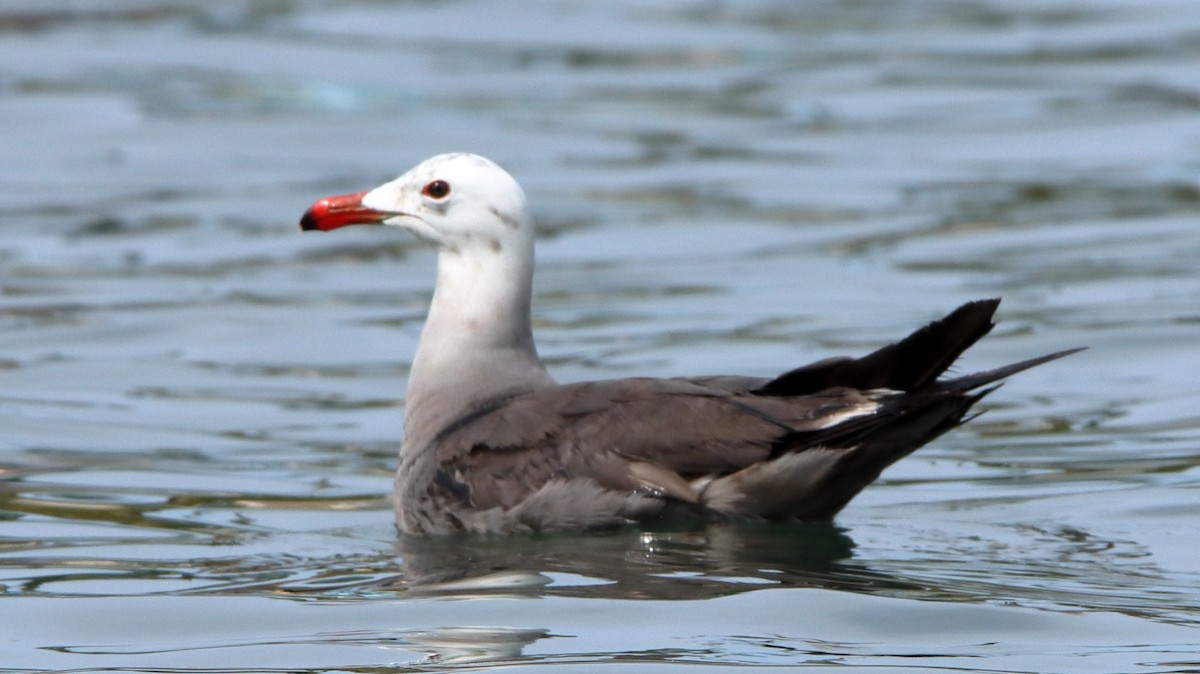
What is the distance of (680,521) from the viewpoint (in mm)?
6477

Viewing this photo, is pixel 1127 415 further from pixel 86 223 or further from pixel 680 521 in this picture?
pixel 86 223

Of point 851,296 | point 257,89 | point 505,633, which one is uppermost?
point 257,89

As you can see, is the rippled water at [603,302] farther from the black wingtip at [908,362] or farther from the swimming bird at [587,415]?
the black wingtip at [908,362]

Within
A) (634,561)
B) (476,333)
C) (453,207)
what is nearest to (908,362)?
(634,561)

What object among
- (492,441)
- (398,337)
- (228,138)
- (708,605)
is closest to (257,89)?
(228,138)

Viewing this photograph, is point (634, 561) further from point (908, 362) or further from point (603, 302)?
point (603, 302)

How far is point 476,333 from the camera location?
24.4 feet

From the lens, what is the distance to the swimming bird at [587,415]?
6223 millimetres

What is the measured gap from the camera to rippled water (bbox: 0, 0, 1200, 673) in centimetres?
576

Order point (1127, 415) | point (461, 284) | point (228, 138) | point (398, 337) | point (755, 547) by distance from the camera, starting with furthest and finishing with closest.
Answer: point (228, 138)
point (398, 337)
point (1127, 415)
point (461, 284)
point (755, 547)

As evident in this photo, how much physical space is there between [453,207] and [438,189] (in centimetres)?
8

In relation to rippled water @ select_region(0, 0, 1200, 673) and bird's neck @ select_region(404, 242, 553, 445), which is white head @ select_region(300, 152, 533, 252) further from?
rippled water @ select_region(0, 0, 1200, 673)

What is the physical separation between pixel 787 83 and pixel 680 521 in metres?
13.8

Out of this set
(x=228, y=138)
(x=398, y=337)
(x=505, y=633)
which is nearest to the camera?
(x=505, y=633)
